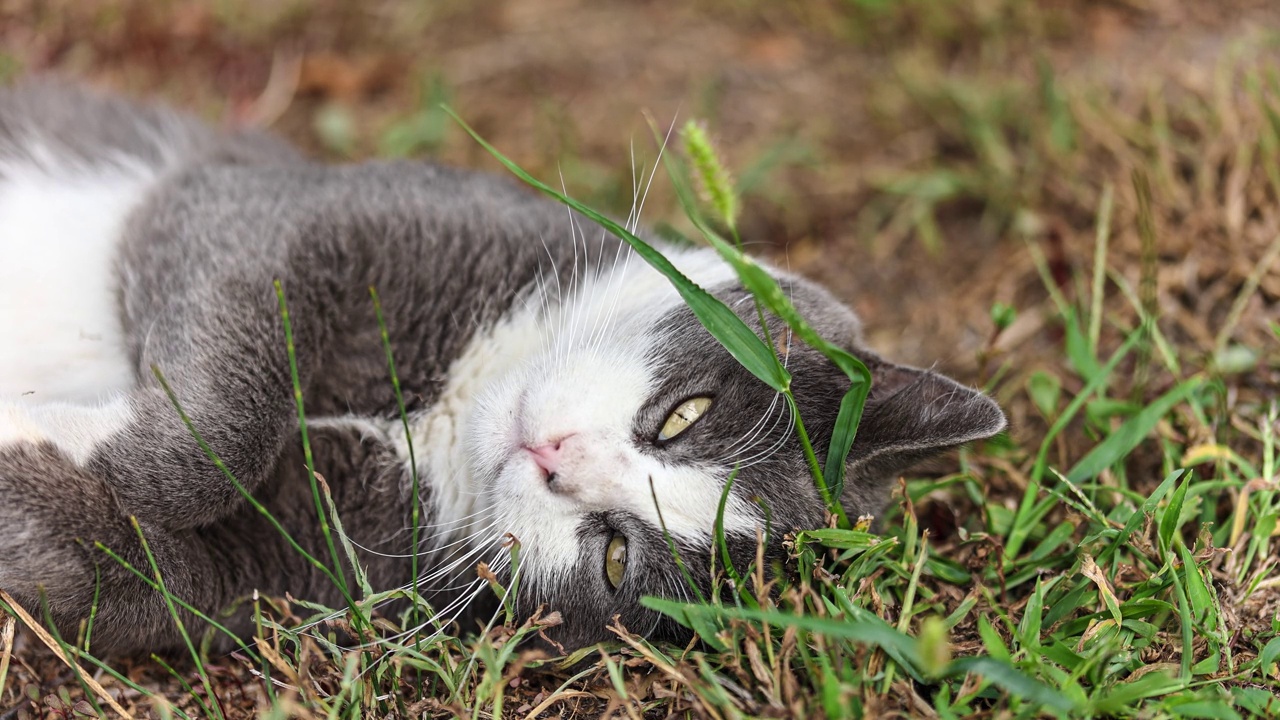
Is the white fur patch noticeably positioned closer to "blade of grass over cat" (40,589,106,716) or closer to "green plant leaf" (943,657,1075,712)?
"blade of grass over cat" (40,589,106,716)

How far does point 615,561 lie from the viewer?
185cm

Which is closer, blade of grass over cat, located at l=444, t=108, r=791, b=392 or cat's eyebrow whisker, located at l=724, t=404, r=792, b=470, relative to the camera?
blade of grass over cat, located at l=444, t=108, r=791, b=392

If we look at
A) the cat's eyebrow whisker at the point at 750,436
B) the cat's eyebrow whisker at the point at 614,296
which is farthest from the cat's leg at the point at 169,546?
the cat's eyebrow whisker at the point at 750,436

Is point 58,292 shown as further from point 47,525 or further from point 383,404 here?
point 383,404

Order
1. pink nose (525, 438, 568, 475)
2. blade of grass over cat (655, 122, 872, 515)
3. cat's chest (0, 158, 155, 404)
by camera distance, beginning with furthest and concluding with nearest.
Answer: cat's chest (0, 158, 155, 404)
pink nose (525, 438, 568, 475)
blade of grass over cat (655, 122, 872, 515)

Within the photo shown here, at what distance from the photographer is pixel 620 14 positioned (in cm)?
385

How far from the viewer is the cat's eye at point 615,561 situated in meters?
1.84

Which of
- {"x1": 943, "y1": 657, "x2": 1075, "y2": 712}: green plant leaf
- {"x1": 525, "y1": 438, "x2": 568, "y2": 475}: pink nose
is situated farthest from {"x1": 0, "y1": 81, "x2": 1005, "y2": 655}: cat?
{"x1": 943, "y1": 657, "x2": 1075, "y2": 712}: green plant leaf

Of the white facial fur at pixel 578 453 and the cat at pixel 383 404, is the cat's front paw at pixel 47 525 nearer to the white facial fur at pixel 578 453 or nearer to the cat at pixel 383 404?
the cat at pixel 383 404

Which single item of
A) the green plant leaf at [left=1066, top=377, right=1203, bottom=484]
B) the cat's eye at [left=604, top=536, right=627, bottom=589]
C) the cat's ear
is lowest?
the green plant leaf at [left=1066, top=377, right=1203, bottom=484]

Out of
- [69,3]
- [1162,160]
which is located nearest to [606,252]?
[1162,160]

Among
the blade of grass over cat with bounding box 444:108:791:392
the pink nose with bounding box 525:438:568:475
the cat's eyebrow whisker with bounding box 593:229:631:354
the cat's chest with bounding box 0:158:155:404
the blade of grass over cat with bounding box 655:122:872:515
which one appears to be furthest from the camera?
the cat's chest with bounding box 0:158:155:404

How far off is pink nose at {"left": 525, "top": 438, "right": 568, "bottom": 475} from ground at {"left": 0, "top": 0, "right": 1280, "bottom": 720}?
40 centimetres

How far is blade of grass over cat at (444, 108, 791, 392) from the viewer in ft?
5.38
